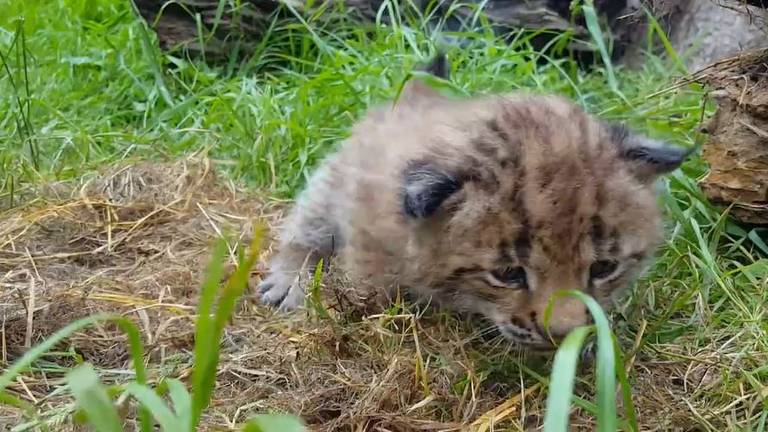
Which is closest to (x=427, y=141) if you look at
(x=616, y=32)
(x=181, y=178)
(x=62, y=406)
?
(x=62, y=406)

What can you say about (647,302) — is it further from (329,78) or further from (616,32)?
(616,32)

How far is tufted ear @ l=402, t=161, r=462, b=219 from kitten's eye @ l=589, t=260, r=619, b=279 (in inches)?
18.4

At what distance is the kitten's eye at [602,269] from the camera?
3.00m

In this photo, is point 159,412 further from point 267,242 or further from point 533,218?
point 267,242

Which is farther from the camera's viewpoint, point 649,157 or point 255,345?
point 255,345

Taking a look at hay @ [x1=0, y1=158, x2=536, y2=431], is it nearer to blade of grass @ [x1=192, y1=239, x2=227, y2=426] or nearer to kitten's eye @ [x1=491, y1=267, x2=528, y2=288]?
kitten's eye @ [x1=491, y1=267, x2=528, y2=288]

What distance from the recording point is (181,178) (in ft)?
15.2

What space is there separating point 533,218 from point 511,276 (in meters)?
0.19

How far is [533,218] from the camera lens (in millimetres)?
2887

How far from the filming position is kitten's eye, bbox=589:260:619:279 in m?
3.00

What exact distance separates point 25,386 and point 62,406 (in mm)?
230

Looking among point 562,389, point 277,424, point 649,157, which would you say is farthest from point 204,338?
→ point 649,157

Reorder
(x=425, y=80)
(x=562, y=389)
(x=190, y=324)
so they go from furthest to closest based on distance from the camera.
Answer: (x=425, y=80) → (x=190, y=324) → (x=562, y=389)

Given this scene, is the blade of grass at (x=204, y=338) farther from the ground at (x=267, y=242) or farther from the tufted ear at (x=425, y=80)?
the tufted ear at (x=425, y=80)
